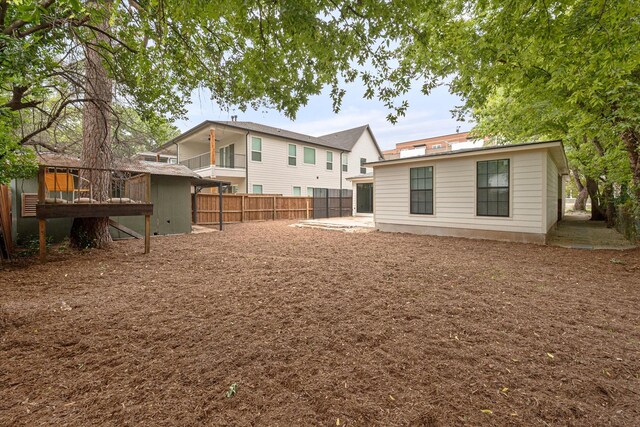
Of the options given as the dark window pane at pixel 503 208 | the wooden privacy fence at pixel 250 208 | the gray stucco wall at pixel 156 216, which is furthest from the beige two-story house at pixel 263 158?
the dark window pane at pixel 503 208

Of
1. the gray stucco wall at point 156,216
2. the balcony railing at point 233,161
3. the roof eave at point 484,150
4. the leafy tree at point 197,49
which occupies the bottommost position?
the gray stucco wall at point 156,216

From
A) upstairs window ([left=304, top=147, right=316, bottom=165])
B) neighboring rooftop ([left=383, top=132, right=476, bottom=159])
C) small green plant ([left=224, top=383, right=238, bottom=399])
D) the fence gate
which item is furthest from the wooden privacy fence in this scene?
neighboring rooftop ([left=383, top=132, right=476, bottom=159])

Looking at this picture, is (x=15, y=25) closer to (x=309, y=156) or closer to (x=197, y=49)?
(x=197, y=49)

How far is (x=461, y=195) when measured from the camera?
888cm

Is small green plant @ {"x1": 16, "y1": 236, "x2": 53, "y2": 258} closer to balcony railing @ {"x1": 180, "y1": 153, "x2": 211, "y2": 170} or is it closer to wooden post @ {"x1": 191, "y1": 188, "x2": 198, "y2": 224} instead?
wooden post @ {"x1": 191, "y1": 188, "x2": 198, "y2": 224}

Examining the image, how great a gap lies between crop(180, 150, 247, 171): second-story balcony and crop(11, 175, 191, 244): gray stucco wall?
669 cm

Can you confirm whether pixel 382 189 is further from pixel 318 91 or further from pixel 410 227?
pixel 318 91

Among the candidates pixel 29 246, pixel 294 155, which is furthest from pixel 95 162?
pixel 294 155

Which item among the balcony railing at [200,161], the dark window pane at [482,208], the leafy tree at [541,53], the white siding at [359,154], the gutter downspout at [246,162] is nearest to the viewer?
the leafy tree at [541,53]

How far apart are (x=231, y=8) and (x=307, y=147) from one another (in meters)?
17.1

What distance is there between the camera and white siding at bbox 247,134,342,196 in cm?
1772

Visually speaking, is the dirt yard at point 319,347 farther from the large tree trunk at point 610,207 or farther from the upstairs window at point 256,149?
the upstairs window at point 256,149

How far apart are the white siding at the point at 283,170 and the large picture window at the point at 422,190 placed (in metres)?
10.6

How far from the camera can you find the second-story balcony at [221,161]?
17.3 metres
